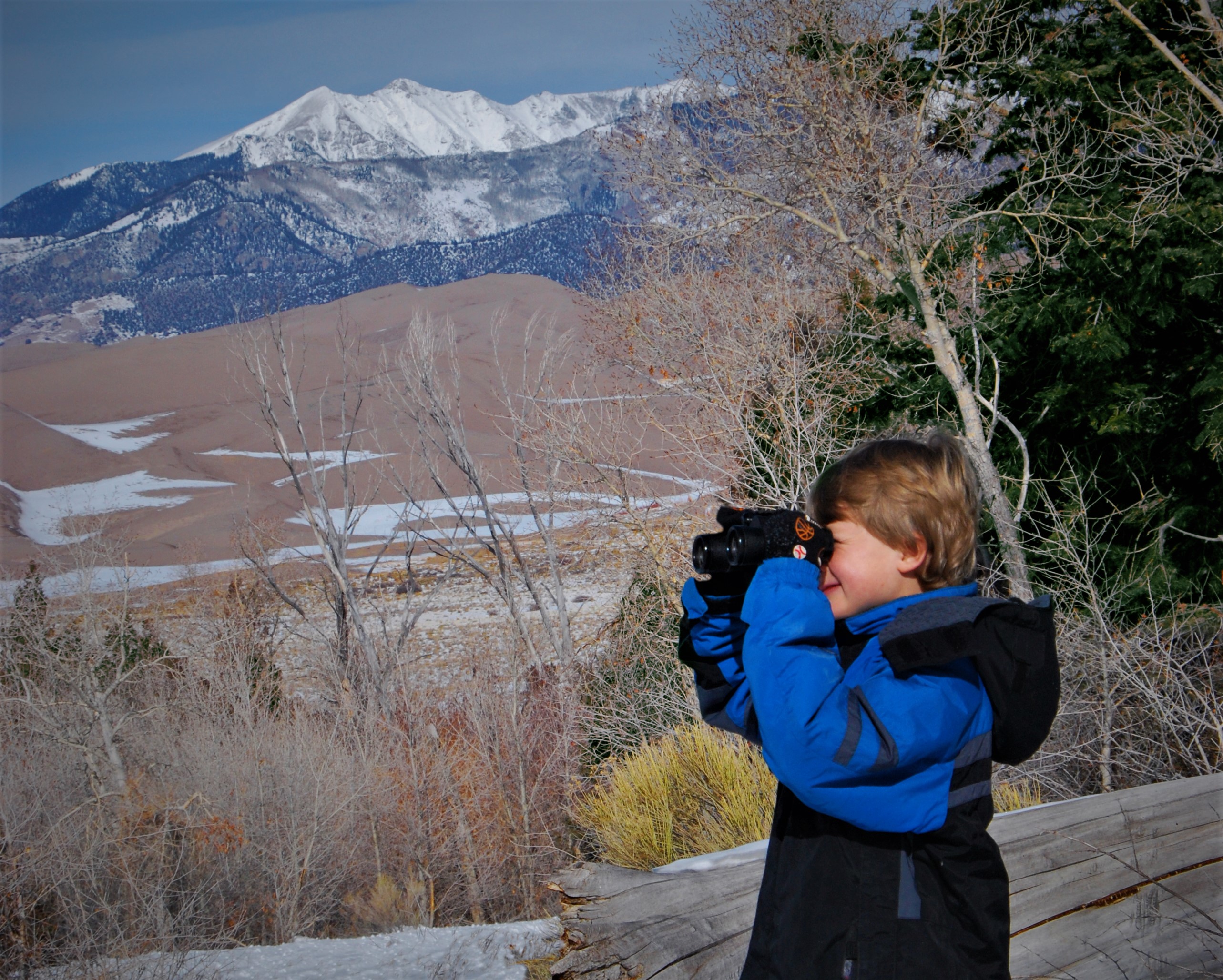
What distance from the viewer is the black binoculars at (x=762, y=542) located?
1.25 metres

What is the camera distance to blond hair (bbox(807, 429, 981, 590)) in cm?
135

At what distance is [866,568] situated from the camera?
4.53 ft

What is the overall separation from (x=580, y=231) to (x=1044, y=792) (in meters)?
138

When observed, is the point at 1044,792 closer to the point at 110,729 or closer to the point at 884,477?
the point at 884,477

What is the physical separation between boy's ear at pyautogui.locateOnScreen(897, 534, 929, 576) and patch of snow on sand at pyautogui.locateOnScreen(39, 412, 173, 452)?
6388cm

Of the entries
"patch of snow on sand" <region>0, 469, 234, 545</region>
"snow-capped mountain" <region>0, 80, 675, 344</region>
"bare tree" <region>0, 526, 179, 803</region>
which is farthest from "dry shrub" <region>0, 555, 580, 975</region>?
"snow-capped mountain" <region>0, 80, 675, 344</region>

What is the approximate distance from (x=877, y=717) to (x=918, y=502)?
0.36 metres

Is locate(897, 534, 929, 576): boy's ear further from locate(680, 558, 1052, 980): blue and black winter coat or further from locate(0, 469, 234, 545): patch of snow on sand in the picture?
locate(0, 469, 234, 545): patch of snow on sand

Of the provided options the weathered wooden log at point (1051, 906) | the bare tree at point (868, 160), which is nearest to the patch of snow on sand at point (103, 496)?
the bare tree at point (868, 160)

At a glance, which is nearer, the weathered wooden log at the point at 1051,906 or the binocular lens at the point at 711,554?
the binocular lens at the point at 711,554

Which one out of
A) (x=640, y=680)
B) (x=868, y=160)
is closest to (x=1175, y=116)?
(x=868, y=160)

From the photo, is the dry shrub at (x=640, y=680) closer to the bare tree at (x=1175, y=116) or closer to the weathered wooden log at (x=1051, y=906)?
the weathered wooden log at (x=1051, y=906)

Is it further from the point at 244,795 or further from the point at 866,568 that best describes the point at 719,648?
the point at 244,795

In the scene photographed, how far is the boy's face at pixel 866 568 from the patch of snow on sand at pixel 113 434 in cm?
6382
